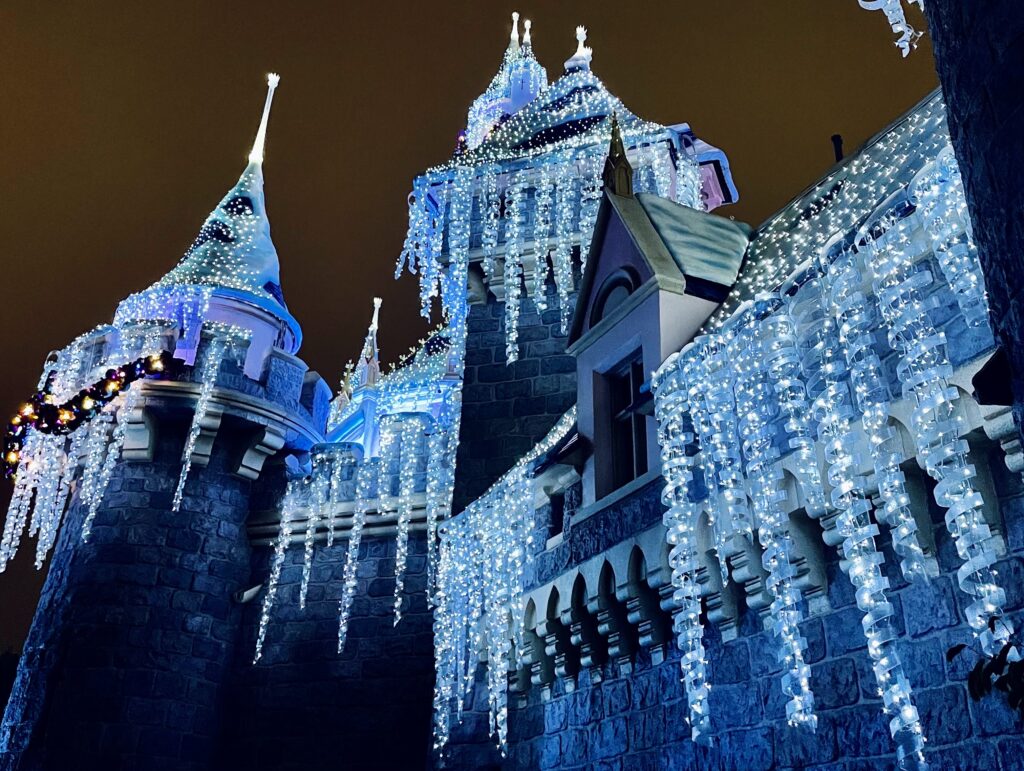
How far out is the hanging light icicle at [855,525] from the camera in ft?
16.6

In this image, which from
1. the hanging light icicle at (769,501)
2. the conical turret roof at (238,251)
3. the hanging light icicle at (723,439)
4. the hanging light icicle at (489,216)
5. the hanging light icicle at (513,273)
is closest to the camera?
the hanging light icicle at (769,501)

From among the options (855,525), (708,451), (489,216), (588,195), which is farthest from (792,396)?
(489,216)

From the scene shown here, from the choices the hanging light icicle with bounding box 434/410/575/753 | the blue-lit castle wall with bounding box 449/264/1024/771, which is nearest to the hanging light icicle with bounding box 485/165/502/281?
the hanging light icicle with bounding box 434/410/575/753

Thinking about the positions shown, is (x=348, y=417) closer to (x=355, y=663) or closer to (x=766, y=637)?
(x=355, y=663)

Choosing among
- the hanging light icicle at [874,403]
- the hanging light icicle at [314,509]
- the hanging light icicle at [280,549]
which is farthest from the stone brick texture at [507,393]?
the hanging light icicle at [874,403]

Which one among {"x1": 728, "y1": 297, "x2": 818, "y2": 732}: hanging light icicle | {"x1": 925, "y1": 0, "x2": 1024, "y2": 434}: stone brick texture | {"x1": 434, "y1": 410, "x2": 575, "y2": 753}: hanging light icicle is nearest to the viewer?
{"x1": 925, "y1": 0, "x2": 1024, "y2": 434}: stone brick texture

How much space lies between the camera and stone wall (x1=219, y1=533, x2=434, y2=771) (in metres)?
12.6

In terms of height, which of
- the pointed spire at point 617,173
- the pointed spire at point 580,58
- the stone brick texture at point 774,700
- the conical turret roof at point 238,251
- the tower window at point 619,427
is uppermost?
the pointed spire at point 580,58

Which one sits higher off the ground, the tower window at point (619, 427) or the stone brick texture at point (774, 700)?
the tower window at point (619, 427)

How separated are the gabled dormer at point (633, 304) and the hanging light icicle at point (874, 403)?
7.57ft

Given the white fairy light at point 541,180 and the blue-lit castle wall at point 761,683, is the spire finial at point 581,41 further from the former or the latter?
the blue-lit castle wall at point 761,683

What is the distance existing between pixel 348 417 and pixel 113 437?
1028 centimetres

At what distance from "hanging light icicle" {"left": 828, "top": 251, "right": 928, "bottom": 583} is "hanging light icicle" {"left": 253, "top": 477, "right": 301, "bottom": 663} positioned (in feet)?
33.1

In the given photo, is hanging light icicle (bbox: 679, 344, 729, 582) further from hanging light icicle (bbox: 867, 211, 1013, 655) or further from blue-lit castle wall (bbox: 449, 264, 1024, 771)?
hanging light icicle (bbox: 867, 211, 1013, 655)
